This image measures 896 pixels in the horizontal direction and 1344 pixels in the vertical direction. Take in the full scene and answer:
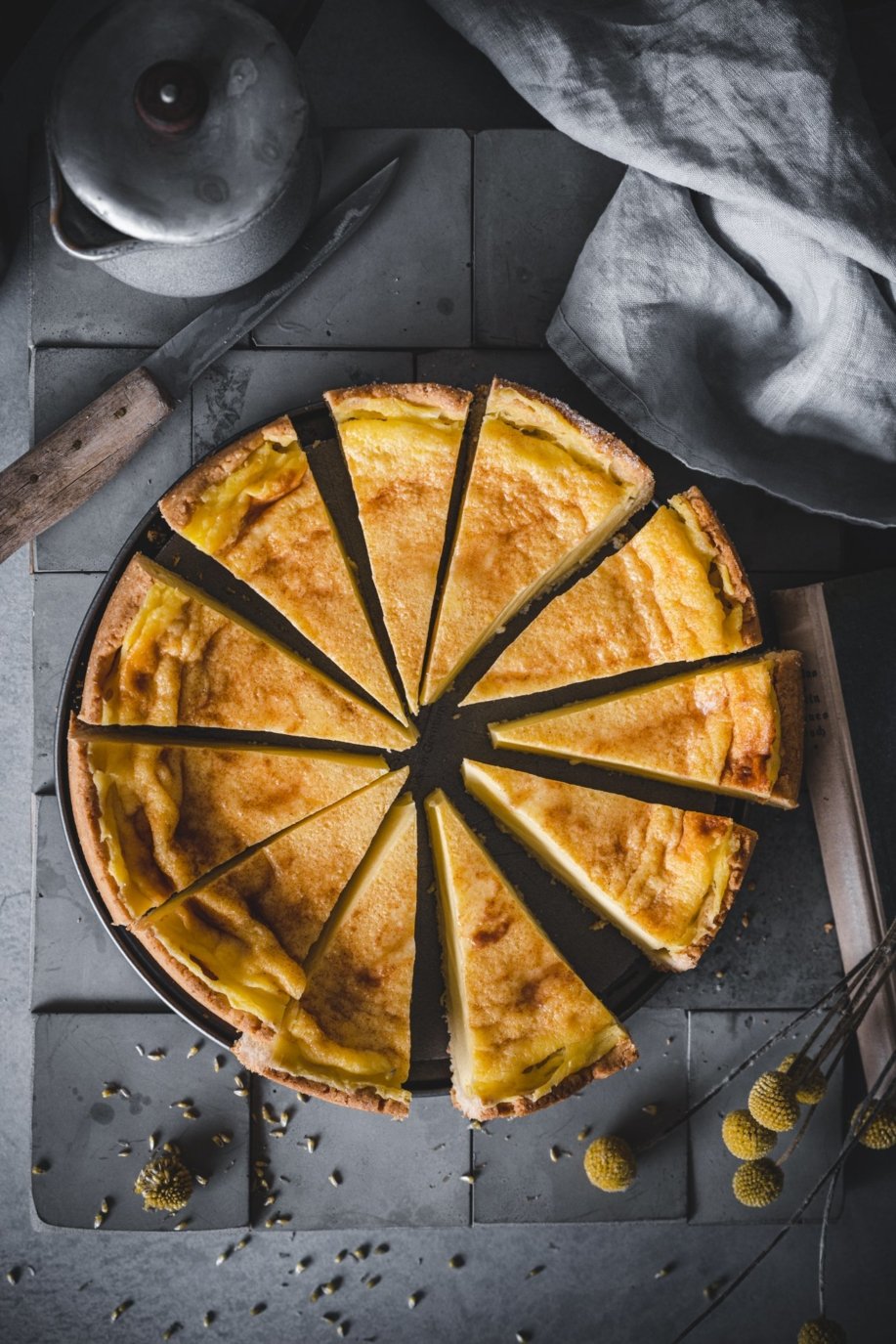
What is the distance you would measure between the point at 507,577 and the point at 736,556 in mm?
784

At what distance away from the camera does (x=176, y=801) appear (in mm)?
3650

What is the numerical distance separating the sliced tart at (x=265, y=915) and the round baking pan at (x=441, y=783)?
9.9 inches

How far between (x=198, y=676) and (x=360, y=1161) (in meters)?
1.88

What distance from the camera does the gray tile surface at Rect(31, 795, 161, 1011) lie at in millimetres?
3969

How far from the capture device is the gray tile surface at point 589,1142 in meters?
4.05

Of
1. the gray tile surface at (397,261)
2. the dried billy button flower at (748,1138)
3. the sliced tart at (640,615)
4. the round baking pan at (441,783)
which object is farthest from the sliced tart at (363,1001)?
the gray tile surface at (397,261)

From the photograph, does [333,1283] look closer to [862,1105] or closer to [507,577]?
[862,1105]

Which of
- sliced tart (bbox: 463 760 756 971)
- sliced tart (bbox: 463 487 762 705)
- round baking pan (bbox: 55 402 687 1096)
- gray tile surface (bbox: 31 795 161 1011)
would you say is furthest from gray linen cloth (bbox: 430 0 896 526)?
gray tile surface (bbox: 31 795 161 1011)

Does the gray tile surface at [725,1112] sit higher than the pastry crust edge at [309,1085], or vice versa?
the pastry crust edge at [309,1085]

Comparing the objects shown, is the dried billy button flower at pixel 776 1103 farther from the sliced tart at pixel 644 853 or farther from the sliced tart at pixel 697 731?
the sliced tart at pixel 697 731

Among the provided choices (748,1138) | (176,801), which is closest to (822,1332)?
(748,1138)

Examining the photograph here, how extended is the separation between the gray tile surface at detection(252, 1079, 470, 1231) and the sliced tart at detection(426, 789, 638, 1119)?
1.27ft

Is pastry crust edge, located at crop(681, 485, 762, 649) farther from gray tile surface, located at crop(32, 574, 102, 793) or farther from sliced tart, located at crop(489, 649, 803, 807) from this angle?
gray tile surface, located at crop(32, 574, 102, 793)

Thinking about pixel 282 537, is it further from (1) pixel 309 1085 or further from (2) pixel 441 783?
(1) pixel 309 1085
